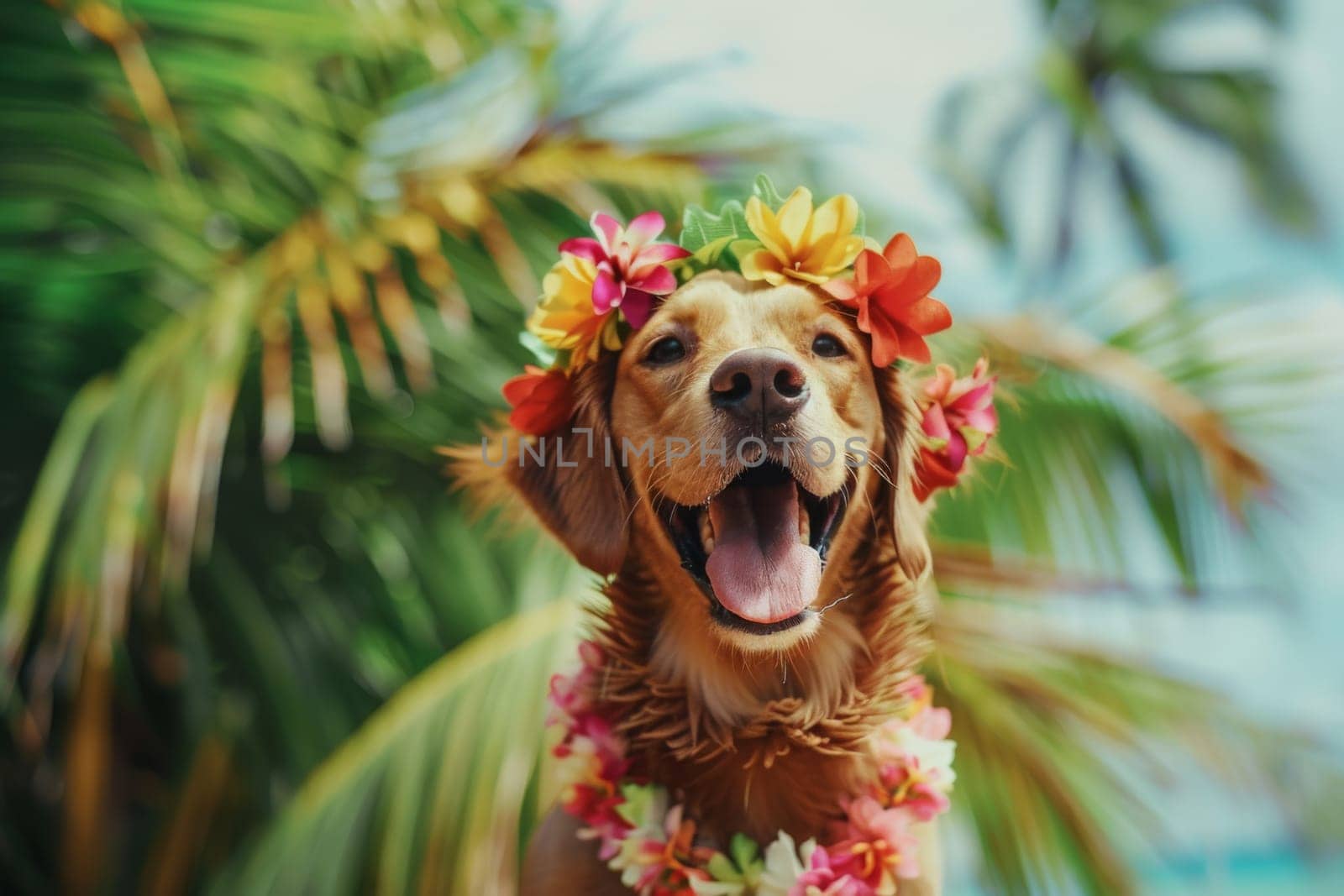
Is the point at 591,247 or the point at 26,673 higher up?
the point at 591,247

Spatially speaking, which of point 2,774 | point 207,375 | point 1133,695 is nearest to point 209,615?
point 2,774

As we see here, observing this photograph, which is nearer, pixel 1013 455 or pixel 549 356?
pixel 549 356

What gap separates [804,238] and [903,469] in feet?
1.09

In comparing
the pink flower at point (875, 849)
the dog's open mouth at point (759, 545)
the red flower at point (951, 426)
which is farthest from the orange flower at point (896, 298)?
the pink flower at point (875, 849)

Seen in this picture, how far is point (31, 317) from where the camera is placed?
3016 millimetres

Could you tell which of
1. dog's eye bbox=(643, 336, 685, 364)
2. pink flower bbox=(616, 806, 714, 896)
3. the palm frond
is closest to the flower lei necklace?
pink flower bbox=(616, 806, 714, 896)

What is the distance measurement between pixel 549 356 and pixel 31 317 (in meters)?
2.31

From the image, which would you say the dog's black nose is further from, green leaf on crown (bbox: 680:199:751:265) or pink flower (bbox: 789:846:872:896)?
pink flower (bbox: 789:846:872:896)

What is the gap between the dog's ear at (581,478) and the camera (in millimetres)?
1387

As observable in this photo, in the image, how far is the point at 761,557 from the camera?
1.23 metres

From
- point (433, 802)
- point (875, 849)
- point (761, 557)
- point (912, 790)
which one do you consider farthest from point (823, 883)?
point (433, 802)

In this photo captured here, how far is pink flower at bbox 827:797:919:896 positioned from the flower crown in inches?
Result: 17.2

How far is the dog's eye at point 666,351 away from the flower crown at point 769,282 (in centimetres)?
5

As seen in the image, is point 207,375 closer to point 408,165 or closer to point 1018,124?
point 408,165
